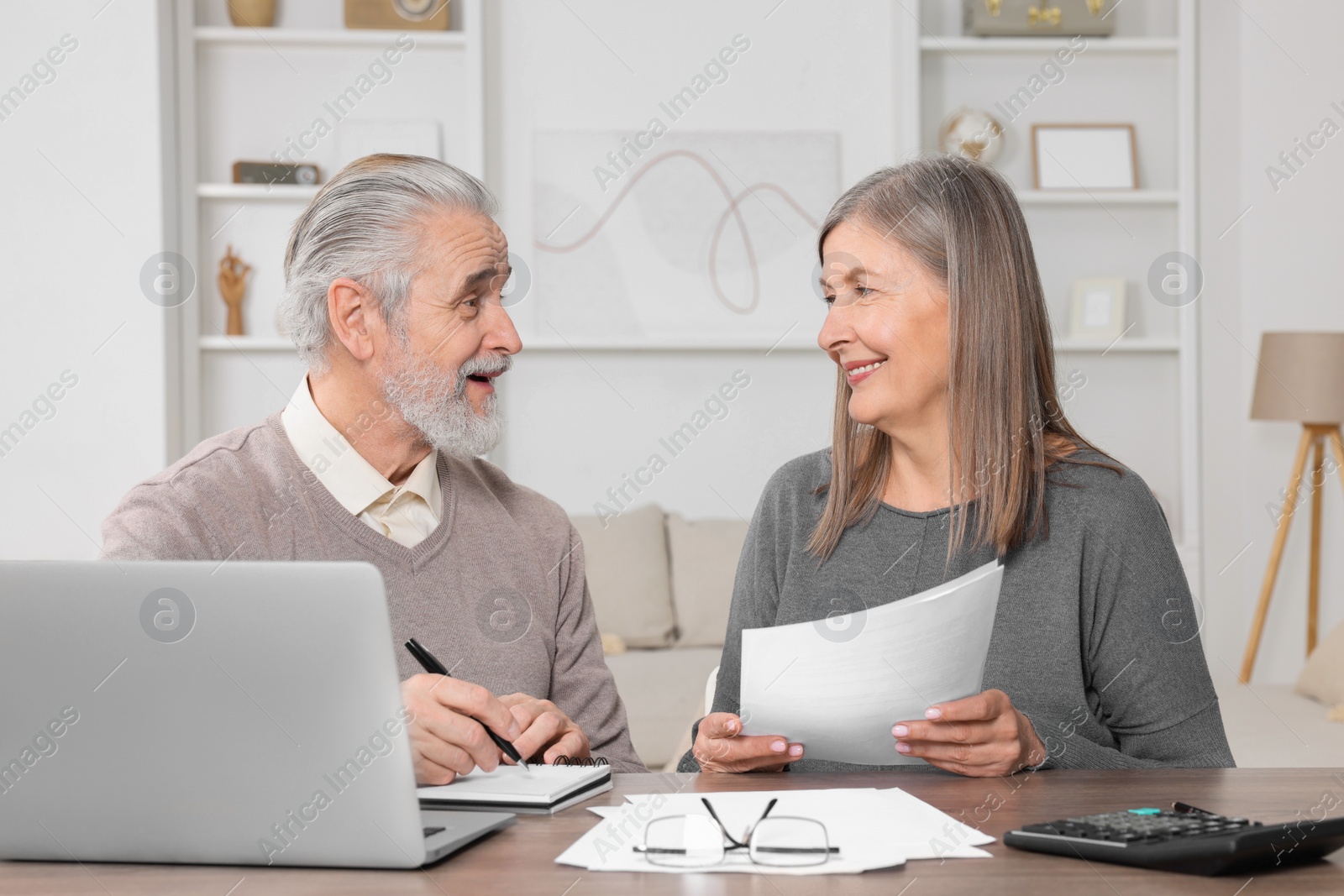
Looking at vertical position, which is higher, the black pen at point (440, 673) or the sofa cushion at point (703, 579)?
the black pen at point (440, 673)

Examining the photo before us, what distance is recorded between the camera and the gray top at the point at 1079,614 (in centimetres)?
137

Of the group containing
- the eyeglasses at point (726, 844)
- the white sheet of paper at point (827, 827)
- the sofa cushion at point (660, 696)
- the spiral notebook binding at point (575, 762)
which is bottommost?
the sofa cushion at point (660, 696)

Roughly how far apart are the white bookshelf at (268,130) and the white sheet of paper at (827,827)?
123 inches

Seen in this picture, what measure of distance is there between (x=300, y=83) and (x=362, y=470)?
2.80 meters

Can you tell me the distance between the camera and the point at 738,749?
1.18 metres

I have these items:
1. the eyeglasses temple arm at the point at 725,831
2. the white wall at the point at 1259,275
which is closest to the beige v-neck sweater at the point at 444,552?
the eyeglasses temple arm at the point at 725,831

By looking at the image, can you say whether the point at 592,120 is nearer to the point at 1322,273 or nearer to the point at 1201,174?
the point at 1201,174

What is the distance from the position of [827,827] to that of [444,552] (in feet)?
2.59

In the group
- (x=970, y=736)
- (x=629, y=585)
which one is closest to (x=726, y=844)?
(x=970, y=736)

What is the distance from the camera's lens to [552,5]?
3.97m

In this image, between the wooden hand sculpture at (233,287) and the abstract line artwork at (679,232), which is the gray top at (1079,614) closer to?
the abstract line artwork at (679,232)

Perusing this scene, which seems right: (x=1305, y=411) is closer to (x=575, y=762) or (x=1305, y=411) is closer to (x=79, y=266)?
(x=575, y=762)

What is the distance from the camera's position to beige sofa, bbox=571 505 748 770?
351 centimetres

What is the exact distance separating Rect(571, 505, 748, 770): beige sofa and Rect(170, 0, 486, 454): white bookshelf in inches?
48.5
